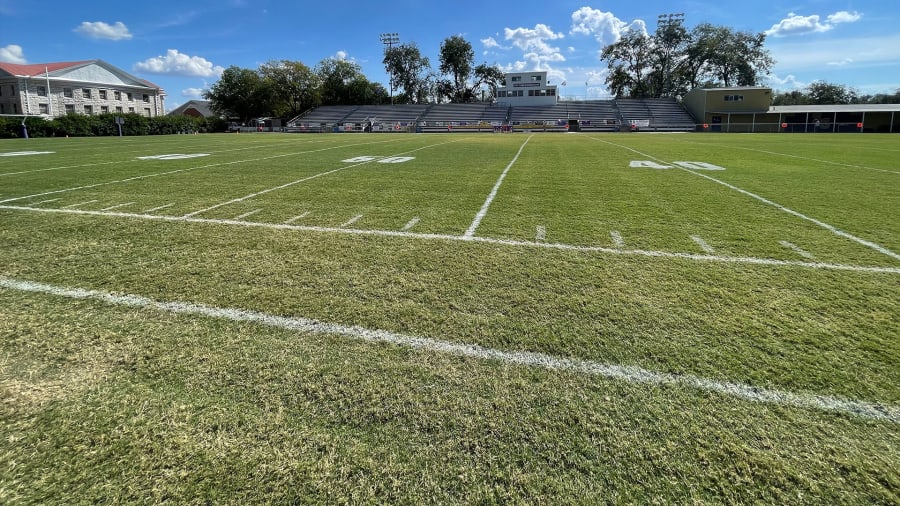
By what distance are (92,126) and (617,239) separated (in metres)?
45.0

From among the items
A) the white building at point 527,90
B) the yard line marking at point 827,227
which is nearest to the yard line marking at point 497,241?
the yard line marking at point 827,227

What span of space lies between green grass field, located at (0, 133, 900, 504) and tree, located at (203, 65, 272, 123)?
73.6 meters

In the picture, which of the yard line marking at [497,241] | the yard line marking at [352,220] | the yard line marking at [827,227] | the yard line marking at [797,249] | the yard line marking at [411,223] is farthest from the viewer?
the yard line marking at [352,220]

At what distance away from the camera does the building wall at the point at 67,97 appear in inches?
2093

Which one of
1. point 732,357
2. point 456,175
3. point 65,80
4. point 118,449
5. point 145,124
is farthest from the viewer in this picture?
point 65,80

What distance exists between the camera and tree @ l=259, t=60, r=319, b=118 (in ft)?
235

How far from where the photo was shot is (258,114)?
7281 centimetres

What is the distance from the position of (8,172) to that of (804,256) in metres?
14.7

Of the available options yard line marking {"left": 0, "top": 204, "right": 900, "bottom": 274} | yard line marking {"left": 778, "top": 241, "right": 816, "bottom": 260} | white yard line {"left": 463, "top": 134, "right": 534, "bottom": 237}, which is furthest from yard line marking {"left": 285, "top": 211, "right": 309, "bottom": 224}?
yard line marking {"left": 778, "top": 241, "right": 816, "bottom": 260}

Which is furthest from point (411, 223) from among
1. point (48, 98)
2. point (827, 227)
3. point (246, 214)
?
point (48, 98)

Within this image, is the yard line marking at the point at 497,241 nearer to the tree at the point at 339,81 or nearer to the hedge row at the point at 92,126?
the hedge row at the point at 92,126

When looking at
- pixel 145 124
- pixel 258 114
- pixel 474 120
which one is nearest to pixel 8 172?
pixel 145 124

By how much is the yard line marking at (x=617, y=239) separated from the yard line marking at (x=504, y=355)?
2.42m

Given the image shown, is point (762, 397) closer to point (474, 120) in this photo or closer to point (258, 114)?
point (474, 120)
